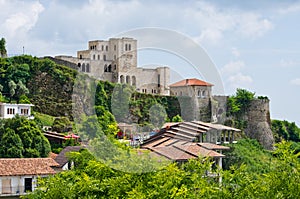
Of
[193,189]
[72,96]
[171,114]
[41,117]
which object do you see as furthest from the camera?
[171,114]

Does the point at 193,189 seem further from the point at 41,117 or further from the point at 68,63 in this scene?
the point at 68,63

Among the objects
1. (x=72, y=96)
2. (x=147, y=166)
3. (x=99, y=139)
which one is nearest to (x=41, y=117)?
(x=72, y=96)

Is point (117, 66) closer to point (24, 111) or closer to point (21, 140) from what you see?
point (24, 111)

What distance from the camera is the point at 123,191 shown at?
18875 millimetres

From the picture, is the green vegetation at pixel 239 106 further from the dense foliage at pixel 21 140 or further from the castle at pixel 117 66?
the dense foliage at pixel 21 140

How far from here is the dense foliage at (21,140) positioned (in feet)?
120

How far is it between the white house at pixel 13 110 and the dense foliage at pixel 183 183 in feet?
73.0

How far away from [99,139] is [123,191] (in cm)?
401

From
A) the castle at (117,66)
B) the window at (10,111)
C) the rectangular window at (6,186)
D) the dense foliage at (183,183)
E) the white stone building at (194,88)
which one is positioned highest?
the castle at (117,66)

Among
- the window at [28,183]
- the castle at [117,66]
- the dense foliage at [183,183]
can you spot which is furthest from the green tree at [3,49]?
the dense foliage at [183,183]

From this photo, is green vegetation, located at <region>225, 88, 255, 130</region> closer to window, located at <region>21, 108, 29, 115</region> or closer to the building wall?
window, located at <region>21, 108, 29, 115</region>

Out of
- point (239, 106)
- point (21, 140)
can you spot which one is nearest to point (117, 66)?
point (239, 106)

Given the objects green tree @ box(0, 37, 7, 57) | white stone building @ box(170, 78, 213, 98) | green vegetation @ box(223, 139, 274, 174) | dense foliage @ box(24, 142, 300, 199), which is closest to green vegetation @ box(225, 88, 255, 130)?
white stone building @ box(170, 78, 213, 98)

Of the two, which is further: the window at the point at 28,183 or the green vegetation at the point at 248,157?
the green vegetation at the point at 248,157
